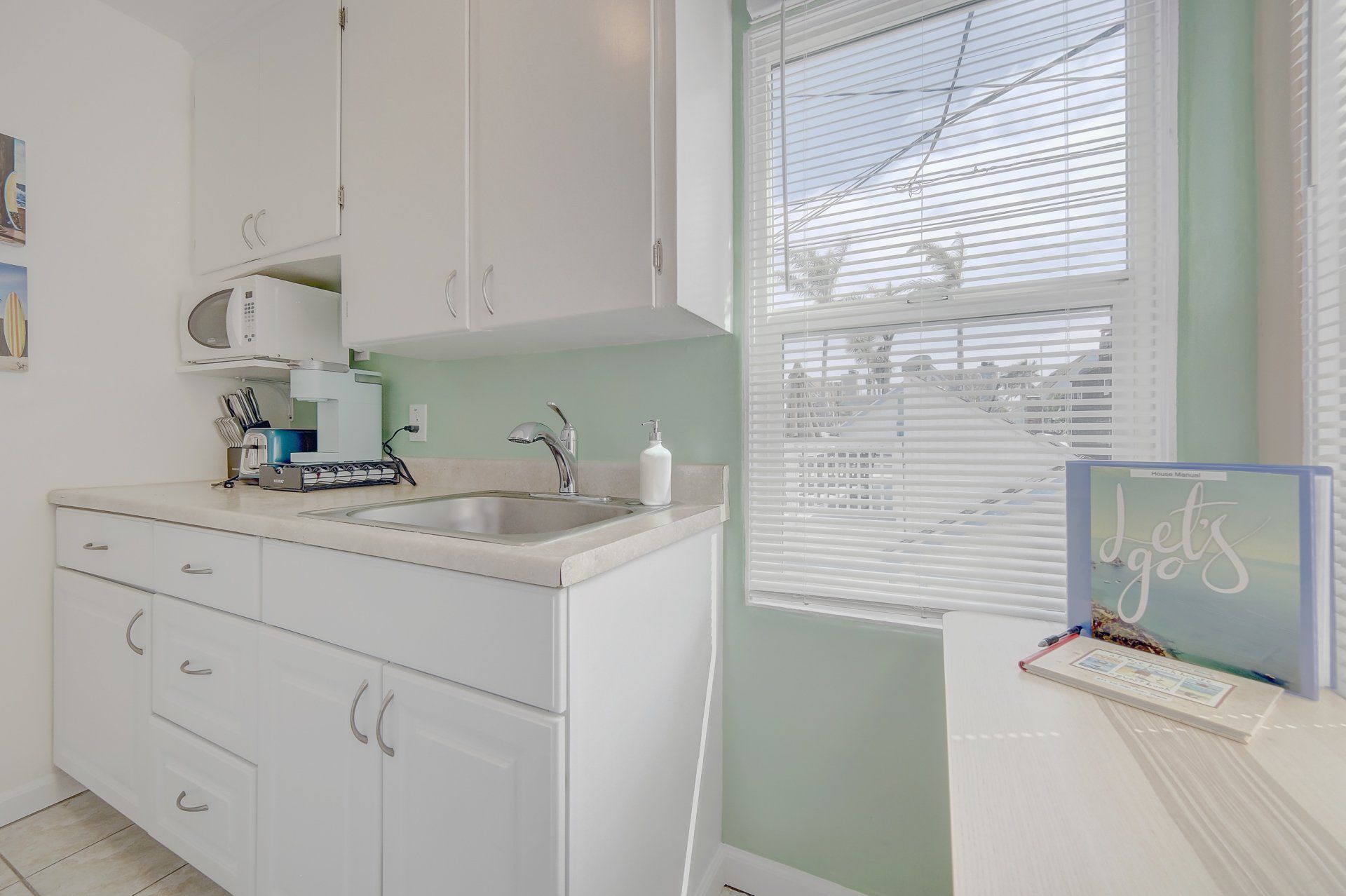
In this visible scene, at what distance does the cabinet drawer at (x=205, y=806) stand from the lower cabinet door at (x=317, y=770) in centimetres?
6

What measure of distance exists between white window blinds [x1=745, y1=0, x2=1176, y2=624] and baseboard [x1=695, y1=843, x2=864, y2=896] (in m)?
0.68

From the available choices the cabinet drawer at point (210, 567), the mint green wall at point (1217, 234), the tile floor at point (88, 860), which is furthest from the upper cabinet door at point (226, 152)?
the mint green wall at point (1217, 234)

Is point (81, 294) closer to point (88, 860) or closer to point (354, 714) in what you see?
point (88, 860)

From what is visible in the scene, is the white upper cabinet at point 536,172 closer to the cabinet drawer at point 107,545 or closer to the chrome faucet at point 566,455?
the chrome faucet at point 566,455

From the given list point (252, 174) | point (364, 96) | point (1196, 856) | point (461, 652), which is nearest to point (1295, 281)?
point (1196, 856)

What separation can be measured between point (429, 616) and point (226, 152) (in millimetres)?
1991

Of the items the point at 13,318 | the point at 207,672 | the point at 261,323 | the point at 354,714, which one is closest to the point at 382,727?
the point at 354,714

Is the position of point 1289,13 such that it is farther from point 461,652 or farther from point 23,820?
point 23,820

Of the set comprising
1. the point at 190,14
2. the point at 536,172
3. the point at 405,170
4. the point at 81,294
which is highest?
the point at 190,14

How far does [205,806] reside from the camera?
4.17 ft

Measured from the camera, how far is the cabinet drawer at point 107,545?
1.42m

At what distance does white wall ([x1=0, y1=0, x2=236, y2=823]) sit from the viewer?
Answer: 1.64 metres

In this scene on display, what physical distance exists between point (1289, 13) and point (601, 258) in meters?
1.24

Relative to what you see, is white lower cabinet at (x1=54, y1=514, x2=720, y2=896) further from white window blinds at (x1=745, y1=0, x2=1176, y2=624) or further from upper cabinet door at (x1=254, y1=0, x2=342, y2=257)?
upper cabinet door at (x1=254, y1=0, x2=342, y2=257)
